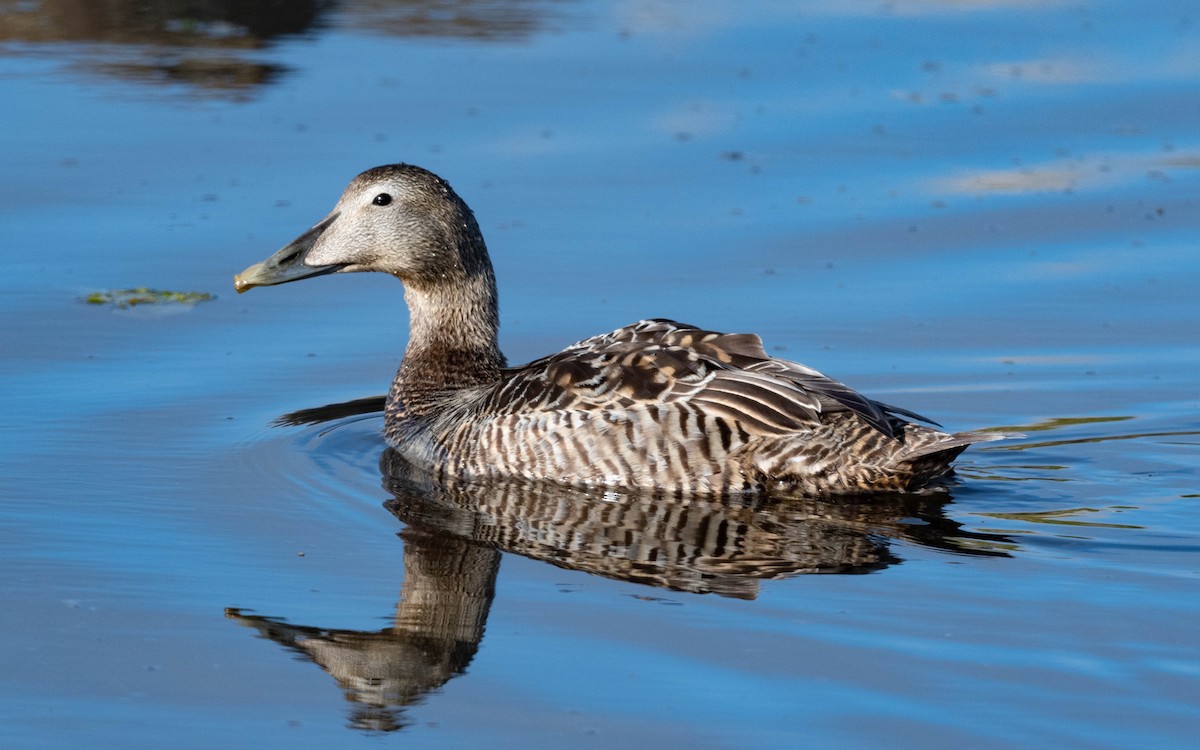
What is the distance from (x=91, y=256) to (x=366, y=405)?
10.00ft

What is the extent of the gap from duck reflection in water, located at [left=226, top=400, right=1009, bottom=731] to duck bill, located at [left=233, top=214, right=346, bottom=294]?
1295 millimetres

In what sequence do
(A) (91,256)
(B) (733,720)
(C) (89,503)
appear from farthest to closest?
(A) (91,256) < (C) (89,503) < (B) (733,720)

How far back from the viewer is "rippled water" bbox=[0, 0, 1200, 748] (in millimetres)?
6812

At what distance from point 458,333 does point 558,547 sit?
8.57ft

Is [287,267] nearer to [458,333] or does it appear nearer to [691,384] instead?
[458,333]

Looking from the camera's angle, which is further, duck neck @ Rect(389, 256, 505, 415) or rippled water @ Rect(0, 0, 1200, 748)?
duck neck @ Rect(389, 256, 505, 415)

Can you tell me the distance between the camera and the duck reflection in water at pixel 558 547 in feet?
23.4

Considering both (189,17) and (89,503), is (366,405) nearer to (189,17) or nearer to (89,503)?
(89,503)

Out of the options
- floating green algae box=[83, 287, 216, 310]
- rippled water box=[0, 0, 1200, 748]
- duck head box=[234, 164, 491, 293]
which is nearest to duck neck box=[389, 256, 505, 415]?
duck head box=[234, 164, 491, 293]

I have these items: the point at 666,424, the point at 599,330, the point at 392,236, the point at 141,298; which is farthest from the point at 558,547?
the point at 141,298

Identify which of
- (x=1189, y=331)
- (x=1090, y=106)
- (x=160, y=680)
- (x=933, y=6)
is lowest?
(x=160, y=680)

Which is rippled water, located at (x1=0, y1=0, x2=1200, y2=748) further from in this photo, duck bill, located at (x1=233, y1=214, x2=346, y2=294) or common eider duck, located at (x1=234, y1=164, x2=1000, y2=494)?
duck bill, located at (x1=233, y1=214, x2=346, y2=294)

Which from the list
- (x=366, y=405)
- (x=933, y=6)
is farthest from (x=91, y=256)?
(x=933, y=6)

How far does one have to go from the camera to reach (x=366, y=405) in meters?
11.0
